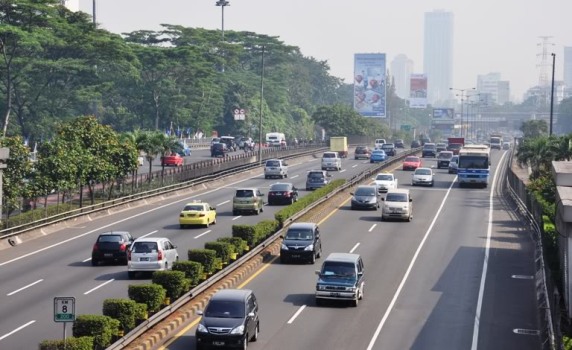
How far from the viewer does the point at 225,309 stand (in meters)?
30.4

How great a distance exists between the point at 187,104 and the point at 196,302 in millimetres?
109436

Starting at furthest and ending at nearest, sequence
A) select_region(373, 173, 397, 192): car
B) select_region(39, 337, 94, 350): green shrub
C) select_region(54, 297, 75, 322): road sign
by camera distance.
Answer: select_region(373, 173, 397, 192): car < select_region(39, 337, 94, 350): green shrub < select_region(54, 297, 75, 322): road sign

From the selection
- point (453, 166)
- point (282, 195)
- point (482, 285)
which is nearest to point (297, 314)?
point (482, 285)

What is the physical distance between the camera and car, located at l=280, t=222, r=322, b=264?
46.3 m

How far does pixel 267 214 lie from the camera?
2532 inches

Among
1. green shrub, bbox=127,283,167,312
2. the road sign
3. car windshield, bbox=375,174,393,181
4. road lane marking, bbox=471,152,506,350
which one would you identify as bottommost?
road lane marking, bbox=471,152,506,350

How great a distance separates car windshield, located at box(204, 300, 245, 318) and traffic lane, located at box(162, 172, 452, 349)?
54.6 inches

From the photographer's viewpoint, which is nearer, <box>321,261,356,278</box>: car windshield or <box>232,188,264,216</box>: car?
<box>321,261,356,278</box>: car windshield

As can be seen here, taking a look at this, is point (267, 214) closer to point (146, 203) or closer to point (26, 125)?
point (146, 203)

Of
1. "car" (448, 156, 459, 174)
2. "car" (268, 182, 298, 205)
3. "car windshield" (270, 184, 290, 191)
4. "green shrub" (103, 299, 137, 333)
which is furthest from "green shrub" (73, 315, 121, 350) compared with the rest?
"car" (448, 156, 459, 174)

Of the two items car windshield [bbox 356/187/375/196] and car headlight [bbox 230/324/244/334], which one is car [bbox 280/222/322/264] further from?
car windshield [bbox 356/187/375/196]

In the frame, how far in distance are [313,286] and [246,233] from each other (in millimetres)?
7184

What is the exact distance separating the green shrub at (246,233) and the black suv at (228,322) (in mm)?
15890

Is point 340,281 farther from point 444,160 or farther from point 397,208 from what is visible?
point 444,160
